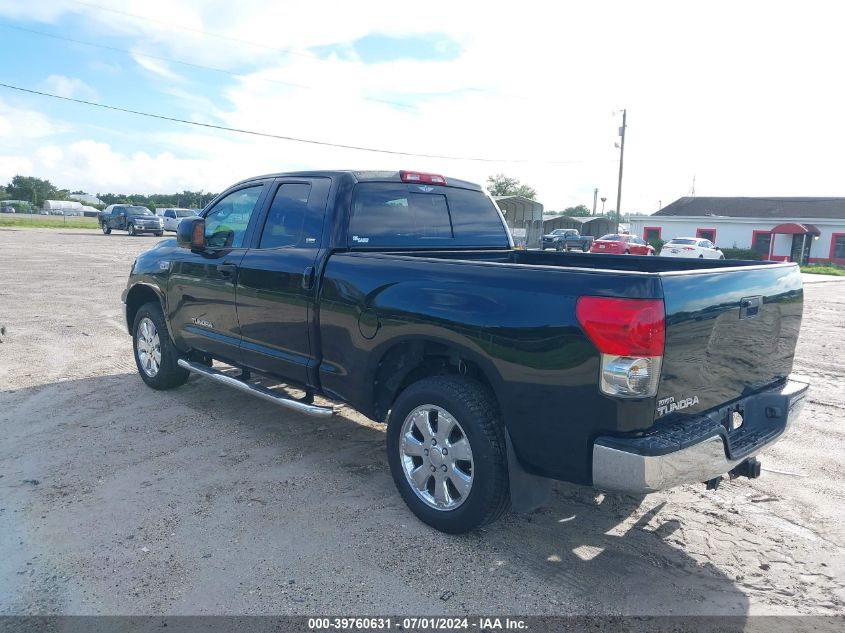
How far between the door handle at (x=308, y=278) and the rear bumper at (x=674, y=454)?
2.21 meters

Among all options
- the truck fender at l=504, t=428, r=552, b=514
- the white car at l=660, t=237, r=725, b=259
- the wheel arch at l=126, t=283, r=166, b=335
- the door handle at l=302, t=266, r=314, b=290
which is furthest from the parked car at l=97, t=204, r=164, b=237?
the truck fender at l=504, t=428, r=552, b=514

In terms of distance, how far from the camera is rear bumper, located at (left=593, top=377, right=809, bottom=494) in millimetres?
2801

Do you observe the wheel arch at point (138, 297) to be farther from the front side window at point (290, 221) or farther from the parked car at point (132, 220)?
the parked car at point (132, 220)

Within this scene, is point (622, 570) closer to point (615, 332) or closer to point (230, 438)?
point (615, 332)

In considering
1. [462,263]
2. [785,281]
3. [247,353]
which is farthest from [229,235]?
[785,281]

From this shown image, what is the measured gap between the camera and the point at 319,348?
4.34 meters

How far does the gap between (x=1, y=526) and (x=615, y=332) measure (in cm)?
344

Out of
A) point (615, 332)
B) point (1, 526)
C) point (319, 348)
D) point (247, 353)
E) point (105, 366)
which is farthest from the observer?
point (105, 366)

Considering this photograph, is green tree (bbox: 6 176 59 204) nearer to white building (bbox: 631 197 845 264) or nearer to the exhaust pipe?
white building (bbox: 631 197 845 264)

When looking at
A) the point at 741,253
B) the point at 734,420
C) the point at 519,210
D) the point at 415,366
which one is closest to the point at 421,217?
the point at 415,366

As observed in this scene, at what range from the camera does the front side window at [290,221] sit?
14.9 ft

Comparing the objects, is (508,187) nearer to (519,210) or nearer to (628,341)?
(519,210)

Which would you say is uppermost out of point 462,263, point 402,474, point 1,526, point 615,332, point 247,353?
point 462,263

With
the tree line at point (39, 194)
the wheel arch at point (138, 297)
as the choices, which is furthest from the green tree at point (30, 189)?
the wheel arch at point (138, 297)
